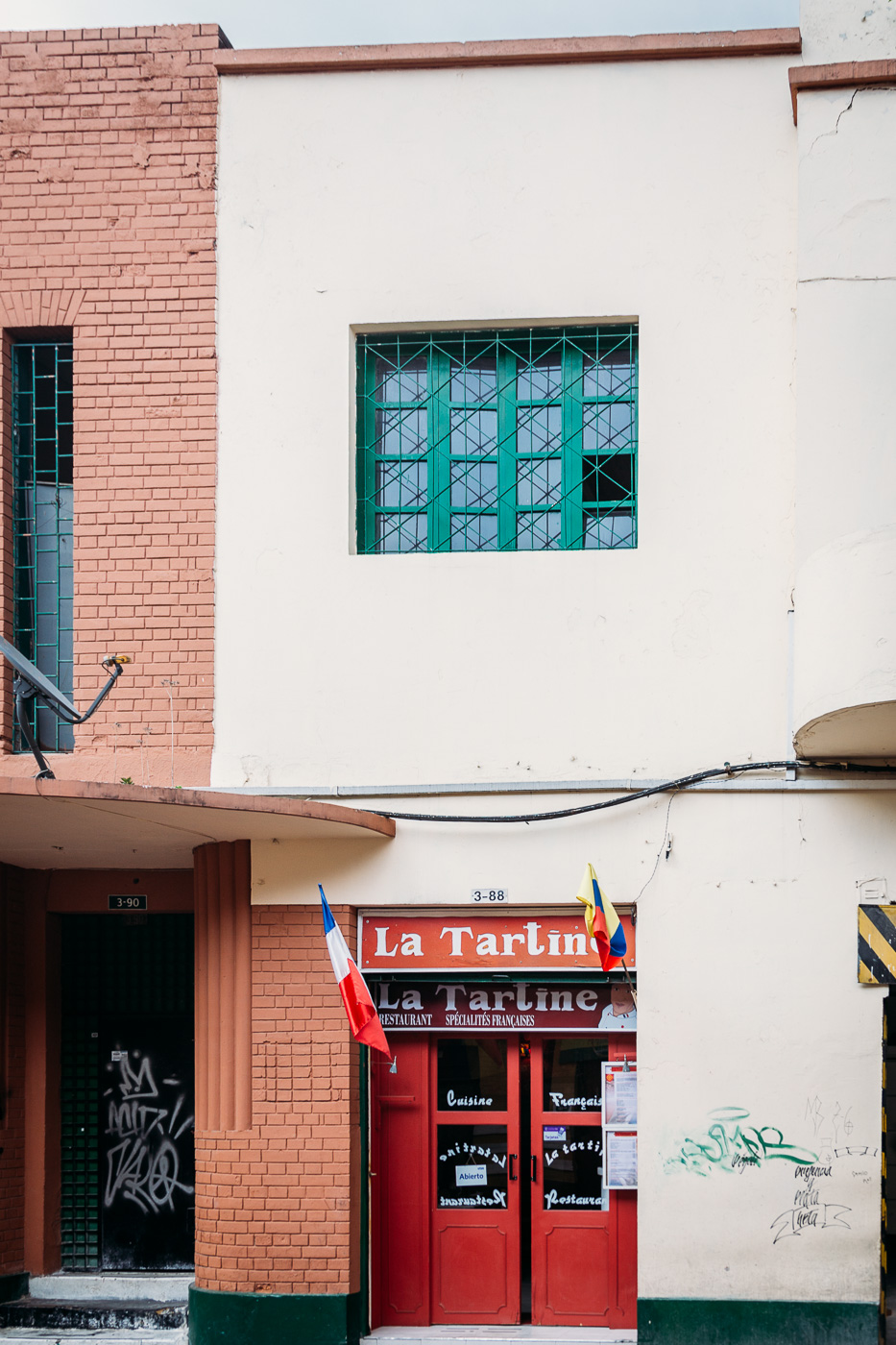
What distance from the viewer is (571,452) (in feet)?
30.6

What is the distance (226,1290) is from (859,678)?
5.84 meters

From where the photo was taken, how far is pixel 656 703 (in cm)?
885

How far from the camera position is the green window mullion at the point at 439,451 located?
938 cm

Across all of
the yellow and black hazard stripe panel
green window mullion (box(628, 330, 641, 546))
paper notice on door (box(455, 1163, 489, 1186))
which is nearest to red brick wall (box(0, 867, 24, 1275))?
paper notice on door (box(455, 1163, 489, 1186))

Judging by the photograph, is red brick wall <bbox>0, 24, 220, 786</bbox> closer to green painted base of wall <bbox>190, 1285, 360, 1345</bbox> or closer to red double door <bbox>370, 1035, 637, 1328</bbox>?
red double door <bbox>370, 1035, 637, 1328</bbox>

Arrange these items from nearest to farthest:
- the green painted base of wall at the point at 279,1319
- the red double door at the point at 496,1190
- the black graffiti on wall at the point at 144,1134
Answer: the green painted base of wall at the point at 279,1319 → the red double door at the point at 496,1190 → the black graffiti on wall at the point at 144,1134

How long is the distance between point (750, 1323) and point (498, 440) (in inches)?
244

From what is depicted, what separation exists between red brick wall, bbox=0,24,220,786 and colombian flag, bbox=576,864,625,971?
9.31 feet

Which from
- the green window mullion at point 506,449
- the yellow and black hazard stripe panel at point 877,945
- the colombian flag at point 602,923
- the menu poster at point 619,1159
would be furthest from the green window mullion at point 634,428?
the menu poster at point 619,1159

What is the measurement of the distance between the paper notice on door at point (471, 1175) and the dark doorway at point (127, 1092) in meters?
2.13

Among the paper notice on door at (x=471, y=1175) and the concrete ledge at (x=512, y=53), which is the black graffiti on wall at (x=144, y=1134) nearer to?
the paper notice on door at (x=471, y=1175)

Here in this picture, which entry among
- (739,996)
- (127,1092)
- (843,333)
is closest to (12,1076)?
(127,1092)

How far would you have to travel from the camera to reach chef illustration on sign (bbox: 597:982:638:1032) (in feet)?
29.7

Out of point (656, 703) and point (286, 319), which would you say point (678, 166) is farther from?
point (656, 703)
